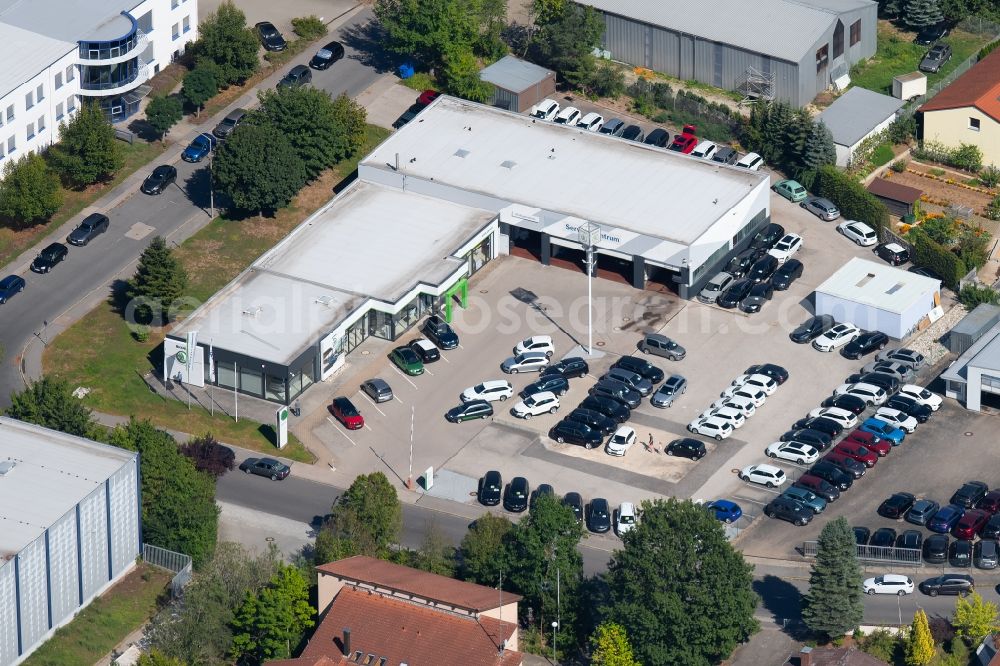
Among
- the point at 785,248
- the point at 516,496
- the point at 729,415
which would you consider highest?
the point at 785,248

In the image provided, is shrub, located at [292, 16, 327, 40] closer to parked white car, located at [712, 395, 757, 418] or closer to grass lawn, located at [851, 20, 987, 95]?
grass lawn, located at [851, 20, 987, 95]

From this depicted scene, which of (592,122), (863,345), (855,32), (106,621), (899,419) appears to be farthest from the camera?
(855,32)

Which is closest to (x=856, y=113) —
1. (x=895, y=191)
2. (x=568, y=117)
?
(x=895, y=191)

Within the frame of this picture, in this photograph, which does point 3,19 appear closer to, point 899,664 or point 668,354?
point 668,354

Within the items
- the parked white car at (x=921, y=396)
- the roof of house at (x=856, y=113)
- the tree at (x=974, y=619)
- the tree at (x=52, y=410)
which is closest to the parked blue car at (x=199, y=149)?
the tree at (x=52, y=410)

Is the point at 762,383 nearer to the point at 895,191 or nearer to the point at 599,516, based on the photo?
the point at 599,516

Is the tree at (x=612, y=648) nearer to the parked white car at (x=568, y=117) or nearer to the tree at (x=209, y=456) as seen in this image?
the tree at (x=209, y=456)
